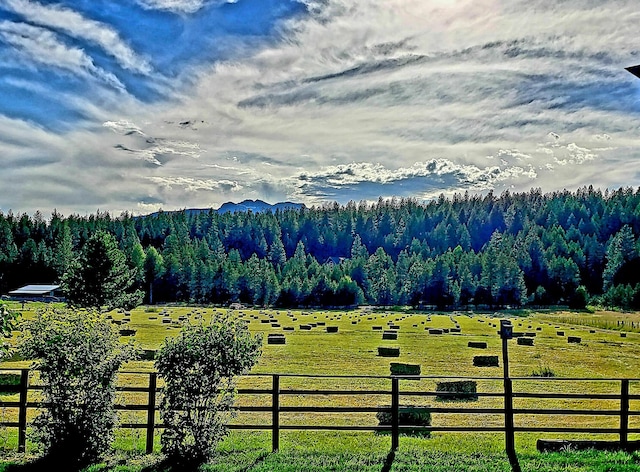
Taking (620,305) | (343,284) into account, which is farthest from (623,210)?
(343,284)

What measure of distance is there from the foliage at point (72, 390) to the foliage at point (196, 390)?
46.4 inches

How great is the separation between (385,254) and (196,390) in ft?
450

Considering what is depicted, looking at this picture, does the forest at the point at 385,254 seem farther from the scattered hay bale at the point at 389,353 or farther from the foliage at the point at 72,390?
the foliage at the point at 72,390

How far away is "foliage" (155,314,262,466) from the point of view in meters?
10.1

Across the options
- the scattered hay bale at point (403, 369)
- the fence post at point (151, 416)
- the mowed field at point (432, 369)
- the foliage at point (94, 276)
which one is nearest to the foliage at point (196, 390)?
the fence post at point (151, 416)

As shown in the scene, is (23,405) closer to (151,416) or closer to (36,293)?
(151,416)

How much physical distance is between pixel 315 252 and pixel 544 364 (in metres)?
155

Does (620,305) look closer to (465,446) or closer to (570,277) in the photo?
(570,277)

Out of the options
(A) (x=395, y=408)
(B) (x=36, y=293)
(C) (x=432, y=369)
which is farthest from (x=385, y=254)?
(A) (x=395, y=408)

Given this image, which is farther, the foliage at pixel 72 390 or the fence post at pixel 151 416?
the fence post at pixel 151 416

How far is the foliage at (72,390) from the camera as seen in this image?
10.3 m

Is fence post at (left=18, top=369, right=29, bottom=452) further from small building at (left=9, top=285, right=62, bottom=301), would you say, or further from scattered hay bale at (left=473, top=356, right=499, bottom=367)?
small building at (left=9, top=285, right=62, bottom=301)

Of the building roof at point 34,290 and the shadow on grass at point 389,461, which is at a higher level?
the building roof at point 34,290

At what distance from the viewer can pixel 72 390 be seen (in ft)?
34.0
